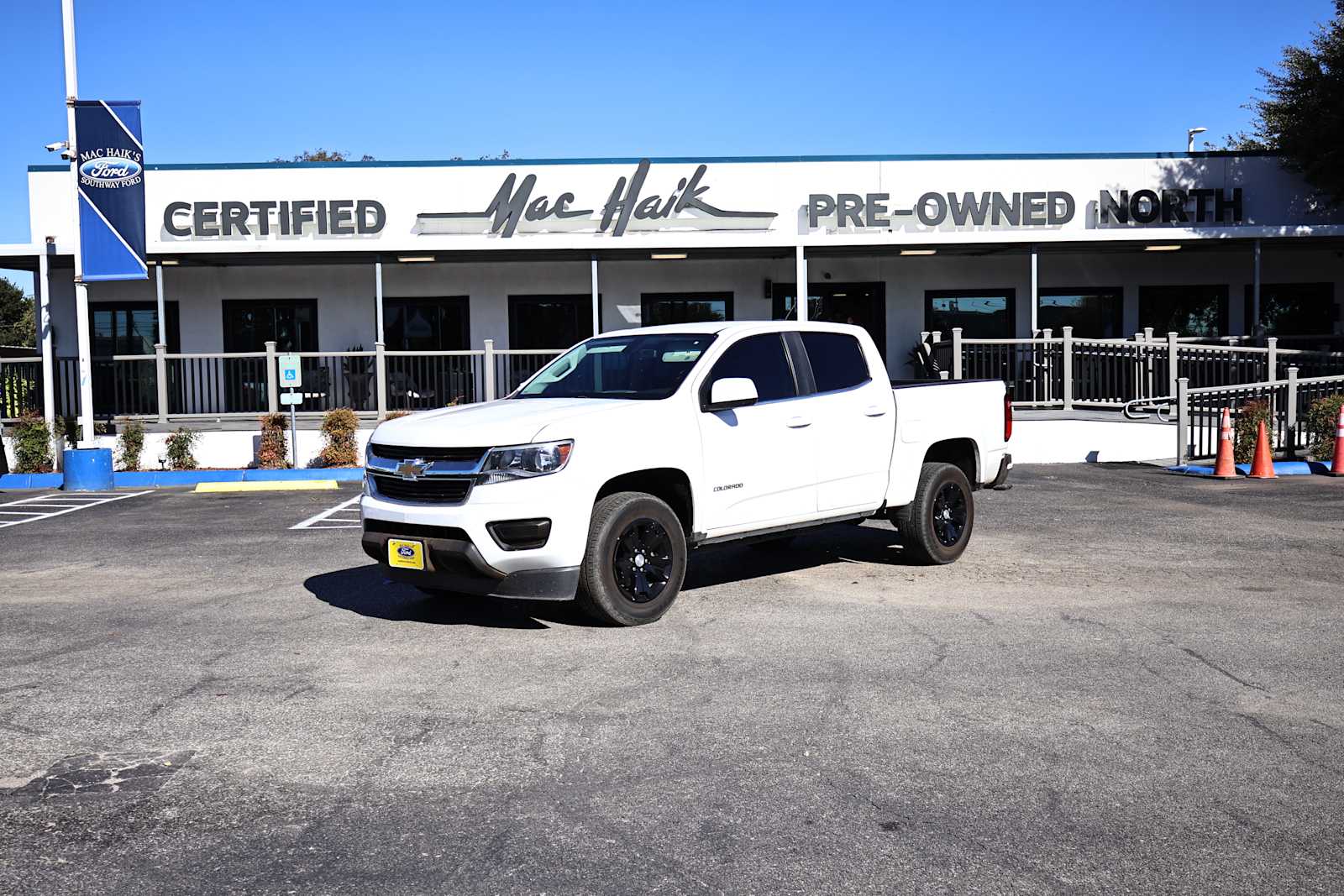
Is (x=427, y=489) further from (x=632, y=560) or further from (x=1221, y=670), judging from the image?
(x=1221, y=670)

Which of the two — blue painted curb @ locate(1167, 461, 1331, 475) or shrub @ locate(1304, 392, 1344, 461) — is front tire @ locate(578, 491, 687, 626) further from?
shrub @ locate(1304, 392, 1344, 461)

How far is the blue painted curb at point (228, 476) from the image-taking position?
694 inches

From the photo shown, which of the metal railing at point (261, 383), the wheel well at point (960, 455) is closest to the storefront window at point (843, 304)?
the metal railing at point (261, 383)

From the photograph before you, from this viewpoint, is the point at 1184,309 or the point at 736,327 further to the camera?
the point at 1184,309

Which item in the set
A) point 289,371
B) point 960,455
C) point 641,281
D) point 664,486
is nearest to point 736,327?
point 664,486

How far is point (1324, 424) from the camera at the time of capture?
57.0ft

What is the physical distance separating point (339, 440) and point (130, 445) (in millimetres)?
3018

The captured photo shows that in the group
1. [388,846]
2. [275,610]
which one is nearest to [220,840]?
[388,846]

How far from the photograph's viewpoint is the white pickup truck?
23.6ft

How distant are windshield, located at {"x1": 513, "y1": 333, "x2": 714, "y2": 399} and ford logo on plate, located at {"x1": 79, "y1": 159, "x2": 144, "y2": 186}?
11.4 meters

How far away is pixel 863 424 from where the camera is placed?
9.04 m

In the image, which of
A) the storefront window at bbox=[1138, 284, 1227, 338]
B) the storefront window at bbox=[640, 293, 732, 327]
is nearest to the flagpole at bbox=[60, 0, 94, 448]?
the storefront window at bbox=[640, 293, 732, 327]

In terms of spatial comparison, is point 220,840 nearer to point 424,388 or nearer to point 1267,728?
point 1267,728

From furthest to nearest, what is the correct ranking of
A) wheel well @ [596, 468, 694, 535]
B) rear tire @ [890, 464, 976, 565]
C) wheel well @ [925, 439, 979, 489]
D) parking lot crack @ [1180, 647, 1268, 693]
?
wheel well @ [925, 439, 979, 489] → rear tire @ [890, 464, 976, 565] → wheel well @ [596, 468, 694, 535] → parking lot crack @ [1180, 647, 1268, 693]
